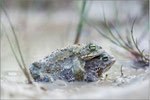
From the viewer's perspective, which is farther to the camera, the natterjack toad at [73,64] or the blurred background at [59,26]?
the blurred background at [59,26]

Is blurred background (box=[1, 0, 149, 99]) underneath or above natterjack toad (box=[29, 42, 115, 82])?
above

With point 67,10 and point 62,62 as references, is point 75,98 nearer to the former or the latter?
point 62,62

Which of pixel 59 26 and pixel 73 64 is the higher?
pixel 59 26

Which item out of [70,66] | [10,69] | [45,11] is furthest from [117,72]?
[45,11]

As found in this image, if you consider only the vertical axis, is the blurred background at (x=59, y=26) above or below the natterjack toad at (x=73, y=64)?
above
